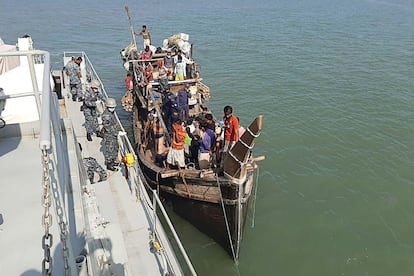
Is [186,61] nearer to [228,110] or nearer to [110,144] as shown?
[110,144]

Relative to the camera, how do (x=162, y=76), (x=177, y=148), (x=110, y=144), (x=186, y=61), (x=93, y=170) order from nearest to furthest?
(x=93, y=170)
(x=110, y=144)
(x=177, y=148)
(x=162, y=76)
(x=186, y=61)

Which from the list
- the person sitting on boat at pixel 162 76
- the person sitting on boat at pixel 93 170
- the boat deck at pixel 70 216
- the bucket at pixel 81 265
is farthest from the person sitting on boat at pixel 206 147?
the bucket at pixel 81 265

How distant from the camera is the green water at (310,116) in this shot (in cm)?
1016

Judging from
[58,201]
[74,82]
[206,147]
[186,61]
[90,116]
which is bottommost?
[206,147]

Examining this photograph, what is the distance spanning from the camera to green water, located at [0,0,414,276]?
1016 cm

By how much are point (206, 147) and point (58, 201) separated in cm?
621

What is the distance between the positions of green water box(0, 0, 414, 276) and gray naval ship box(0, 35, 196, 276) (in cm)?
298

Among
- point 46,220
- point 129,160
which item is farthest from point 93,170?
point 46,220

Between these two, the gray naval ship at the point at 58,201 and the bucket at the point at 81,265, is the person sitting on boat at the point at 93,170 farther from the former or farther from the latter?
the bucket at the point at 81,265

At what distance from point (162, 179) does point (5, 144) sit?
4625mm

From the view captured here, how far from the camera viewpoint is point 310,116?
1778cm

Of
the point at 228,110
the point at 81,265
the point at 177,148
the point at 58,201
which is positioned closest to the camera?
the point at 58,201

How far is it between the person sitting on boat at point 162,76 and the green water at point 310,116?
173 inches

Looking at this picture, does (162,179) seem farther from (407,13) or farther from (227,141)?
(407,13)
